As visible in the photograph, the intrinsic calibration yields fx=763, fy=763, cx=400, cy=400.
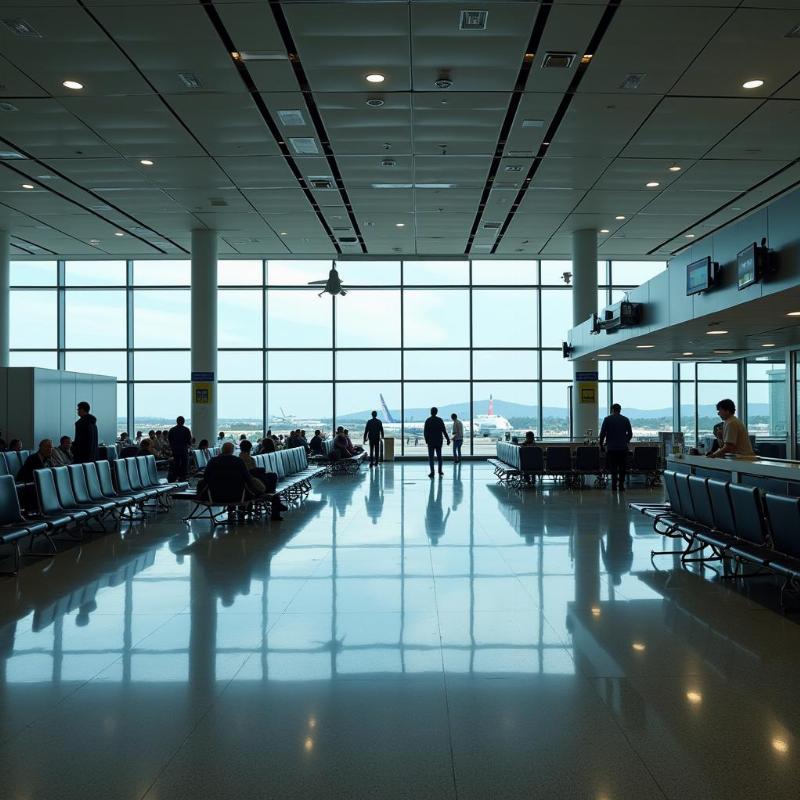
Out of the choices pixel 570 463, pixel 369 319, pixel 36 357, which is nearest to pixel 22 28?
pixel 570 463

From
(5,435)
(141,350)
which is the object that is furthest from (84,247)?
(5,435)

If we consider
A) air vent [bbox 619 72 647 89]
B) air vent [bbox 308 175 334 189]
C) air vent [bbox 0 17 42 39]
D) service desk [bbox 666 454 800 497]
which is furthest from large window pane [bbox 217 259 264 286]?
service desk [bbox 666 454 800 497]

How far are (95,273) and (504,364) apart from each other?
44.2ft

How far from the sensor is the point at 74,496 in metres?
9.06

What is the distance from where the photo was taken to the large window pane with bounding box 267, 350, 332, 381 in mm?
24516

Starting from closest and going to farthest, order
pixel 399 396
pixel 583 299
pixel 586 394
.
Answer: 1. pixel 583 299
2. pixel 586 394
3. pixel 399 396

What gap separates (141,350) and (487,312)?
11187mm

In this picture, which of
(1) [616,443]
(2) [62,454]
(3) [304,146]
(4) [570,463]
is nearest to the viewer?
(2) [62,454]

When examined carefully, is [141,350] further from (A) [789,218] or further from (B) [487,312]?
(A) [789,218]

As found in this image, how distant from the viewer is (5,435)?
1639cm

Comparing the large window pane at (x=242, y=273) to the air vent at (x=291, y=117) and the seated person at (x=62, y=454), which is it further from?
the air vent at (x=291, y=117)

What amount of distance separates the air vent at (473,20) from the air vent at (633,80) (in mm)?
2518

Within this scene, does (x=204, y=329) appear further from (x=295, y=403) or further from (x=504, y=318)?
(x=504, y=318)

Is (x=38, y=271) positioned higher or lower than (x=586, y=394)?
higher
